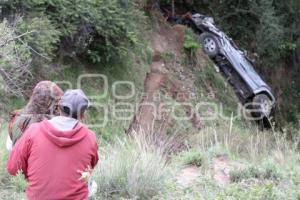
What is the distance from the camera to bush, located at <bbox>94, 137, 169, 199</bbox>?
6.09 meters

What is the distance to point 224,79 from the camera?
1716 centimetres

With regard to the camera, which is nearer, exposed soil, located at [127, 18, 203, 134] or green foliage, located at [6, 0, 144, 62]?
green foliage, located at [6, 0, 144, 62]

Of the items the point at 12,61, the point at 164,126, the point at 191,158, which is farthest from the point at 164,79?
the point at 191,158

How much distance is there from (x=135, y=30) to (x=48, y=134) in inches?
391

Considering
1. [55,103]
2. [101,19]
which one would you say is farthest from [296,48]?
[55,103]

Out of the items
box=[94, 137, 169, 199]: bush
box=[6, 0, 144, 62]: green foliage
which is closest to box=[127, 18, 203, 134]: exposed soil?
box=[6, 0, 144, 62]: green foliage

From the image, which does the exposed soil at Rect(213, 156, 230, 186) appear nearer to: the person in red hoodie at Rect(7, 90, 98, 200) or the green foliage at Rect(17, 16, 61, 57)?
the person in red hoodie at Rect(7, 90, 98, 200)

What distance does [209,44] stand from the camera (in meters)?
17.3

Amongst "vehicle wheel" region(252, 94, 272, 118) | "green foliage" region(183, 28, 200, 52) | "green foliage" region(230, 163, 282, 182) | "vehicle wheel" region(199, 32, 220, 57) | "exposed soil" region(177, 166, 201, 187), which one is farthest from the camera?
"vehicle wheel" region(199, 32, 220, 57)

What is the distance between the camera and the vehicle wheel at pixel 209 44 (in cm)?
1723

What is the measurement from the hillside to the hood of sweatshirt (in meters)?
1.77

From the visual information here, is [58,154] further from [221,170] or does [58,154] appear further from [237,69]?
[237,69]

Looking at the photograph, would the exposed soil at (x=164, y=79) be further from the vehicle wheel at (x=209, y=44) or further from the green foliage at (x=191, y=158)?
the green foliage at (x=191, y=158)

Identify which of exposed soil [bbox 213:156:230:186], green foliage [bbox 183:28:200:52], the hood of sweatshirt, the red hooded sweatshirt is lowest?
exposed soil [bbox 213:156:230:186]
